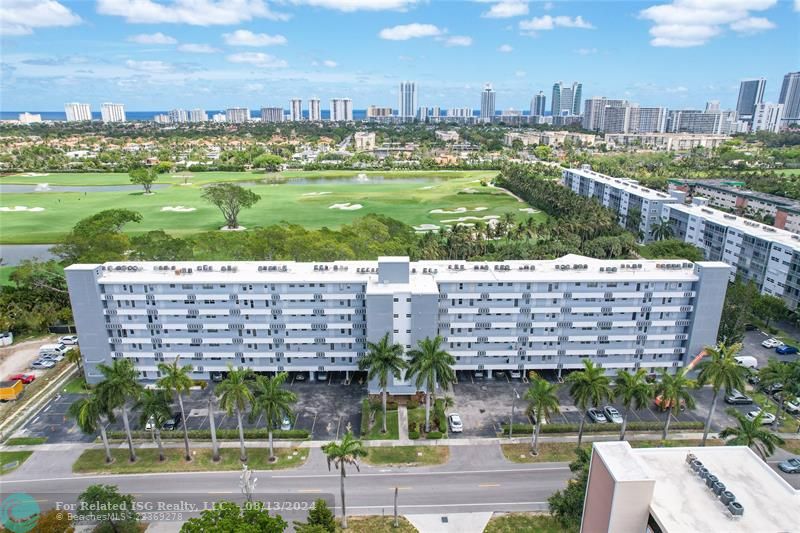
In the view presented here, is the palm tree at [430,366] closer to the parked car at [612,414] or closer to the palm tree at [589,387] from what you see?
the palm tree at [589,387]

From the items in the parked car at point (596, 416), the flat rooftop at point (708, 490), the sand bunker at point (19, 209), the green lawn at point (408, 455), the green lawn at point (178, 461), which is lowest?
the green lawn at point (178, 461)

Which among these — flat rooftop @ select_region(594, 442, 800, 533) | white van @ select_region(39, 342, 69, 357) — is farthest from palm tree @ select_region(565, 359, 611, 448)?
white van @ select_region(39, 342, 69, 357)

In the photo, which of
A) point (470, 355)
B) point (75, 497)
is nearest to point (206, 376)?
point (75, 497)

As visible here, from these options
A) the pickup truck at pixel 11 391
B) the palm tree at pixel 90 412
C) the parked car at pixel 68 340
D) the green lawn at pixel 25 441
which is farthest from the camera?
the parked car at pixel 68 340

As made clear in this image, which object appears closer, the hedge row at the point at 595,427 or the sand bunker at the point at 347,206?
the hedge row at the point at 595,427

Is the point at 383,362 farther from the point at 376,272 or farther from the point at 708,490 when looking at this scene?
the point at 708,490

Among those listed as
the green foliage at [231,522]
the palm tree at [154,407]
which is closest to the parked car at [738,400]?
the green foliage at [231,522]

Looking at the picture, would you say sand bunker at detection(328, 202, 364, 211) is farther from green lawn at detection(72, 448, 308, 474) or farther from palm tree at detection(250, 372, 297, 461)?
palm tree at detection(250, 372, 297, 461)

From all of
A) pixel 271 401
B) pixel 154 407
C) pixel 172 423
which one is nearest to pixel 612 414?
pixel 271 401

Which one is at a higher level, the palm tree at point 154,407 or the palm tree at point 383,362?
the palm tree at point 383,362

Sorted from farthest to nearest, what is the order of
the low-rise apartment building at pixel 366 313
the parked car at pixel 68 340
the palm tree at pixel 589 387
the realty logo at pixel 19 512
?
the parked car at pixel 68 340, the low-rise apartment building at pixel 366 313, the palm tree at pixel 589 387, the realty logo at pixel 19 512
